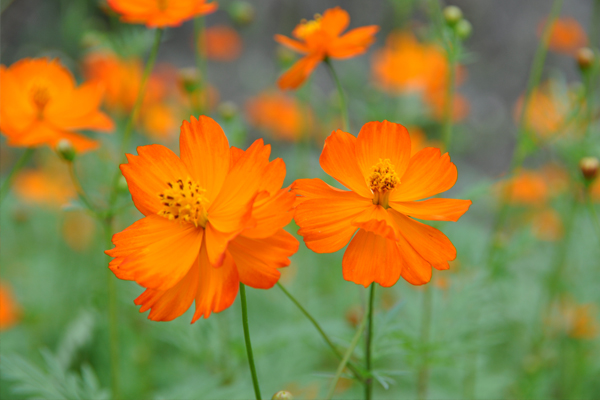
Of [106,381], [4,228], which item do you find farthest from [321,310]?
[4,228]

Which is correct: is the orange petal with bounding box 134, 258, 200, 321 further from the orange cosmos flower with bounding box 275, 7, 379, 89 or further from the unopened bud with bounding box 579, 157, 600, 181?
the unopened bud with bounding box 579, 157, 600, 181

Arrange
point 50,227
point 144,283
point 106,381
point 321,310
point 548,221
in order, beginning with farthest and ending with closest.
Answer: point 50,227
point 548,221
point 321,310
point 106,381
point 144,283

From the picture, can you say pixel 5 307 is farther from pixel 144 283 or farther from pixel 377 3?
pixel 377 3

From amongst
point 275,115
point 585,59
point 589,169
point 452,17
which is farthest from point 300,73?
point 275,115

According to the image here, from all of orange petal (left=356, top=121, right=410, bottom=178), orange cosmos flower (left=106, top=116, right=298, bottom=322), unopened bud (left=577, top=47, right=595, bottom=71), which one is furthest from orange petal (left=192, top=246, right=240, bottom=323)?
unopened bud (left=577, top=47, right=595, bottom=71)

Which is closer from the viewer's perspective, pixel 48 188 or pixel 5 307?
pixel 5 307

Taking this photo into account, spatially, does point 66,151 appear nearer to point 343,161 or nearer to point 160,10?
point 160,10

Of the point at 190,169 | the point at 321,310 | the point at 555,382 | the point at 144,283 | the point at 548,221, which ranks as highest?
the point at 190,169
